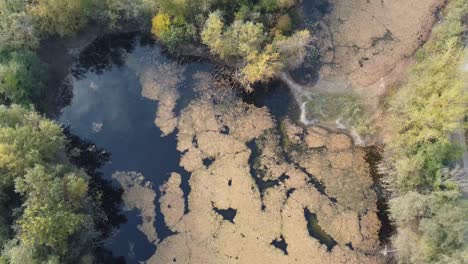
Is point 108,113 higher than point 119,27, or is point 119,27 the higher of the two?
point 119,27

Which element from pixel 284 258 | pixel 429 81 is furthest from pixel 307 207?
pixel 429 81

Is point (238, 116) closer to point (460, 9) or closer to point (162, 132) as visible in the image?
point (162, 132)

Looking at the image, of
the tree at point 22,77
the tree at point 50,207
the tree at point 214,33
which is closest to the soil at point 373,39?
the tree at point 214,33

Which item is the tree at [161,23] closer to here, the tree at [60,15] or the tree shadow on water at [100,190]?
the tree at [60,15]

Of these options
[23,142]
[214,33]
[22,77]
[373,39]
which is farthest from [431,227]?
[22,77]

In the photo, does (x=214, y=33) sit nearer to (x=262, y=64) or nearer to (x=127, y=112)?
(x=262, y=64)

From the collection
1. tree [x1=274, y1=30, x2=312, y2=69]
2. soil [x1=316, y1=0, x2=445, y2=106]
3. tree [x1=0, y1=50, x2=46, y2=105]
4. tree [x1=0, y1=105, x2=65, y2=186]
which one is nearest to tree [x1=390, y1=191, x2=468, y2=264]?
soil [x1=316, y1=0, x2=445, y2=106]

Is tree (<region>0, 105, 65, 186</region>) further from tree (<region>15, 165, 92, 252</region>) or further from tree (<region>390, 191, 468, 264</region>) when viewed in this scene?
tree (<region>390, 191, 468, 264</region>)
